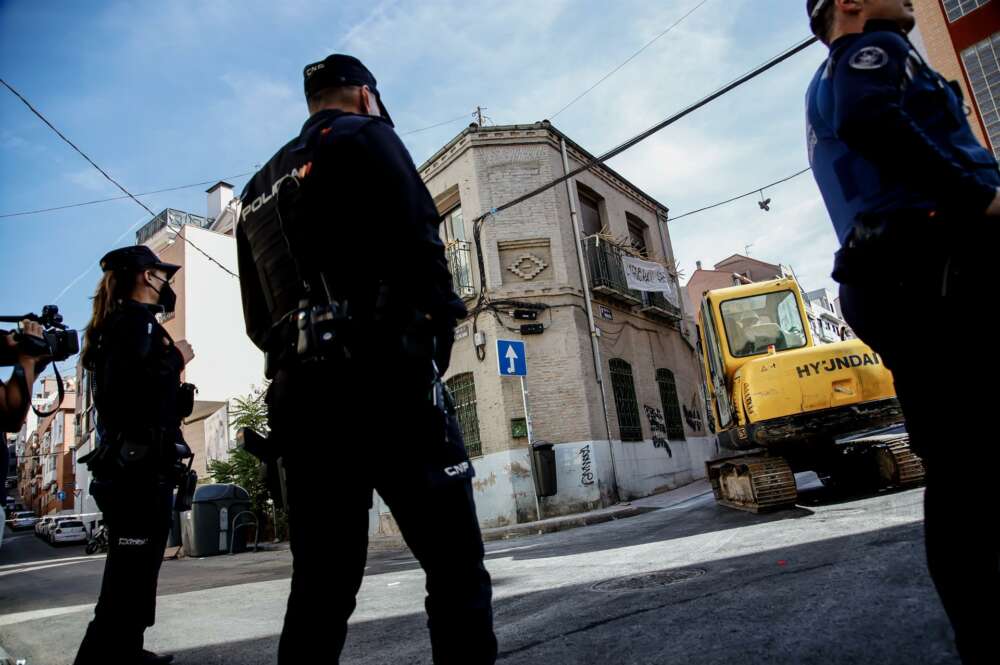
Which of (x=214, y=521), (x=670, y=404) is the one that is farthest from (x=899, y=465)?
(x=214, y=521)

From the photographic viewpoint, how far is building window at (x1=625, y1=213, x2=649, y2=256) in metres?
19.2

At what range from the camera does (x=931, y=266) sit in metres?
1.54

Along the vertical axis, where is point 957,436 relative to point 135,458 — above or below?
below

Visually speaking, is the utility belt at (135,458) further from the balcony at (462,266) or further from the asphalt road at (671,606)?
the balcony at (462,266)

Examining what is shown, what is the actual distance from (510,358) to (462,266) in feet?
13.7

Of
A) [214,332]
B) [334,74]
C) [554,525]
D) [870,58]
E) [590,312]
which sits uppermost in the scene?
[214,332]

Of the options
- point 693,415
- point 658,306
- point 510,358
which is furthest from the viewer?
point 693,415

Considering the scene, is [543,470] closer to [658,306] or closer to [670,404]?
[670,404]

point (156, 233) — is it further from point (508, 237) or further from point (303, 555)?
point (303, 555)

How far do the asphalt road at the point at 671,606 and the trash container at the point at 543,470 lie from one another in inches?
230

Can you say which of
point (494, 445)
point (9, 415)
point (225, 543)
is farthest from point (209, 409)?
point (9, 415)

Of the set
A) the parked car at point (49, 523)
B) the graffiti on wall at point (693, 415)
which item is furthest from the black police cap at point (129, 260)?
the parked car at point (49, 523)

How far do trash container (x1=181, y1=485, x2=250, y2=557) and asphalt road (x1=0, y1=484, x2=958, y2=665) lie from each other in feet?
26.0

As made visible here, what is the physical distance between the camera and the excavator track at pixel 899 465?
638cm
